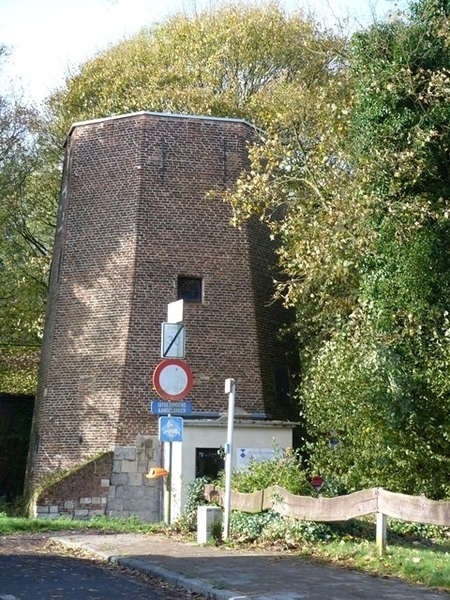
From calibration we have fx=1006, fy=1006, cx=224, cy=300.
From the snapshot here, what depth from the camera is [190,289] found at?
25766 mm

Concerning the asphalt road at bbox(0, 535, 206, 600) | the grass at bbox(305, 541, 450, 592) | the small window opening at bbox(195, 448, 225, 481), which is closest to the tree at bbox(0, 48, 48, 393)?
the small window opening at bbox(195, 448, 225, 481)

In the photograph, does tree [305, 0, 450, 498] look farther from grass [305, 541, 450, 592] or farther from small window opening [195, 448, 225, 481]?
grass [305, 541, 450, 592]

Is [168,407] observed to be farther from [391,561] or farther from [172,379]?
[391,561]

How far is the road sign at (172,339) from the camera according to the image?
52.4 feet

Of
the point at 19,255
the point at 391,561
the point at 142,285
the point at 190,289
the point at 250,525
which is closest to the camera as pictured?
the point at 391,561

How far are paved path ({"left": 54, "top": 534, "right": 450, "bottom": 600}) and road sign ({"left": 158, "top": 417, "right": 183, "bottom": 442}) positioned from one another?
5.38 feet

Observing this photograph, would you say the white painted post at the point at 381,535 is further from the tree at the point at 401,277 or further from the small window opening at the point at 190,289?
the small window opening at the point at 190,289

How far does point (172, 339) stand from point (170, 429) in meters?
1.45

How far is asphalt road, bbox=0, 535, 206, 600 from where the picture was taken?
9984 mm

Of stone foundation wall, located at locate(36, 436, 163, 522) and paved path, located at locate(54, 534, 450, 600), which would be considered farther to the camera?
stone foundation wall, located at locate(36, 436, 163, 522)

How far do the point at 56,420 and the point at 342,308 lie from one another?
7793 mm

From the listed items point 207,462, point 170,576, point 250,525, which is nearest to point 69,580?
point 170,576

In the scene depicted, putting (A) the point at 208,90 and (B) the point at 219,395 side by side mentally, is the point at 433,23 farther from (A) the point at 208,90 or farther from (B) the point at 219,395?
(A) the point at 208,90

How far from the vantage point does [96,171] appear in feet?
87.0
